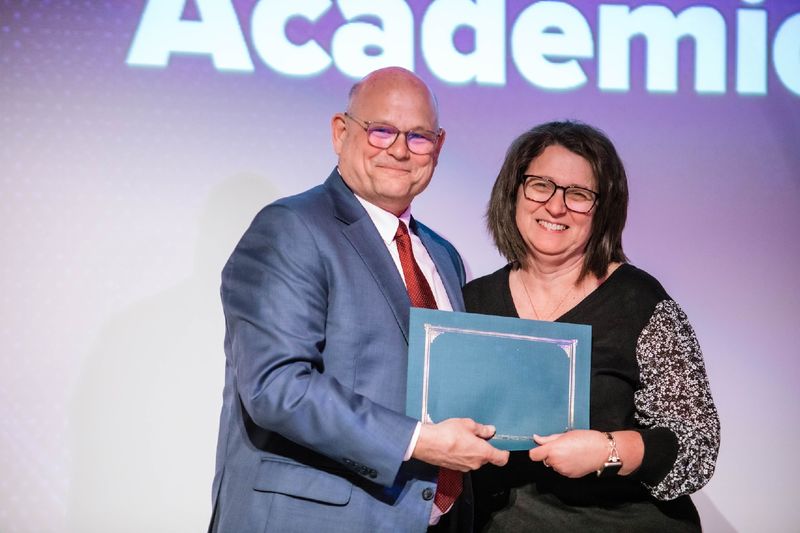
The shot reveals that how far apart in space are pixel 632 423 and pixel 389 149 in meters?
0.93

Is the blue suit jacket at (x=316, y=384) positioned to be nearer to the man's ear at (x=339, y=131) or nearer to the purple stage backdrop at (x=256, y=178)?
the man's ear at (x=339, y=131)

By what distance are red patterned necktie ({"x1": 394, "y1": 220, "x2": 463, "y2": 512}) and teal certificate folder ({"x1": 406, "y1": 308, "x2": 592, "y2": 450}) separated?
0.19 m

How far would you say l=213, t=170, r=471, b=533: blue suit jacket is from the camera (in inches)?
67.1

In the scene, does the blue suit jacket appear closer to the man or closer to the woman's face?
the man

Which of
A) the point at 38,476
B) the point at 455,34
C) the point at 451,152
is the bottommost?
the point at 38,476

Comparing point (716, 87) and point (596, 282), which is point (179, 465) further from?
point (716, 87)

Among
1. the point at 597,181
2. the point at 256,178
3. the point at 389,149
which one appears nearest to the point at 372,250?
the point at 389,149

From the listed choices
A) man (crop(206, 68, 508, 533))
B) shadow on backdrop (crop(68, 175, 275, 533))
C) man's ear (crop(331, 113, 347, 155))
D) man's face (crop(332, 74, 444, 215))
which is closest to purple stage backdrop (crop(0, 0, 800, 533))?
shadow on backdrop (crop(68, 175, 275, 533))

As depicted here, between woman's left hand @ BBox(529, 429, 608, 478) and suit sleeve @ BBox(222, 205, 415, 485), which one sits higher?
suit sleeve @ BBox(222, 205, 415, 485)

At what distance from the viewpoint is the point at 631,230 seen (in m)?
3.42

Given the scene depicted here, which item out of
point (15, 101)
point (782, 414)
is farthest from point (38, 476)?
point (782, 414)

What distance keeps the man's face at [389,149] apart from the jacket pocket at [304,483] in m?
0.72

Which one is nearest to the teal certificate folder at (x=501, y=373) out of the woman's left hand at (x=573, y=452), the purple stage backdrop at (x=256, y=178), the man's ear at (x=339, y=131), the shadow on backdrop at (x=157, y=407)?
the woman's left hand at (x=573, y=452)

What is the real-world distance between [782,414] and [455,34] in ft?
6.95
